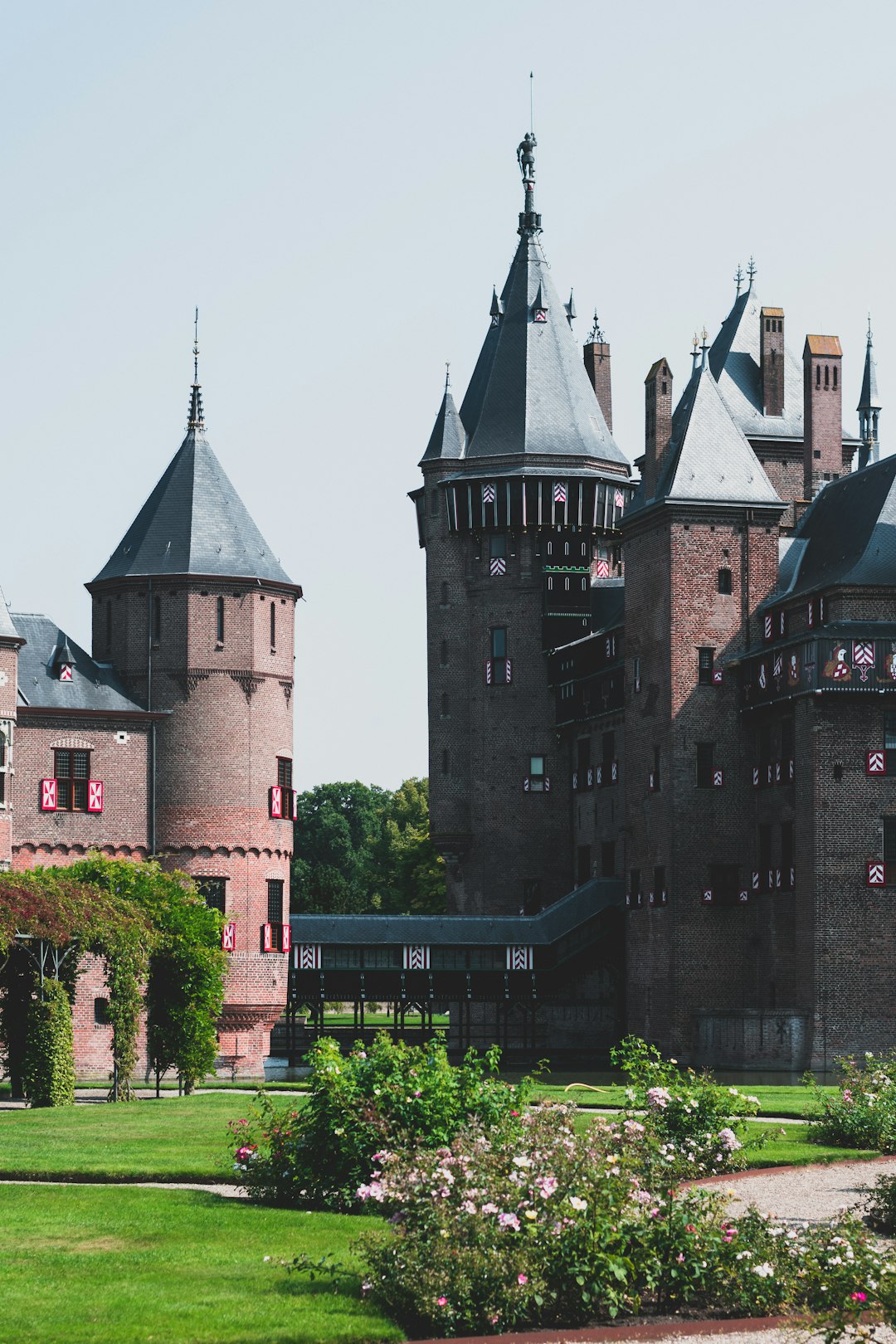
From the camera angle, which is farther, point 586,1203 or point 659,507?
point 659,507

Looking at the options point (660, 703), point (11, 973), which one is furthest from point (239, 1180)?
point (660, 703)

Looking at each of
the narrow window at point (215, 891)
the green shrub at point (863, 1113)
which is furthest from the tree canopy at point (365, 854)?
the green shrub at point (863, 1113)

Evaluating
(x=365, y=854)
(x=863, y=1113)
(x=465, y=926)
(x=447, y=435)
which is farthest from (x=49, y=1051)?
(x=365, y=854)

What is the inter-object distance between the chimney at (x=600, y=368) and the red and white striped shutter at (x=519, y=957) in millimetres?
22173

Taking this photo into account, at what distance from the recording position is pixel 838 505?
204ft

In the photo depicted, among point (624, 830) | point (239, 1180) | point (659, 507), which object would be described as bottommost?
point (239, 1180)

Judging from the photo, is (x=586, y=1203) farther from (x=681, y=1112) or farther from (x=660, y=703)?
(x=660, y=703)

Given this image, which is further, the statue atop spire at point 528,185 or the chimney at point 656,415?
the statue atop spire at point 528,185

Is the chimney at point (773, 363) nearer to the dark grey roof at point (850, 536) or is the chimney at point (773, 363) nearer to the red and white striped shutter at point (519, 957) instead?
the dark grey roof at point (850, 536)

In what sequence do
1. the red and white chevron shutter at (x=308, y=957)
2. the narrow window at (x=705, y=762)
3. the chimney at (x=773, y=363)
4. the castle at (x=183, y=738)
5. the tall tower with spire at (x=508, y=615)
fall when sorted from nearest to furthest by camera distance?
1. the castle at (x=183, y=738)
2. the narrow window at (x=705, y=762)
3. the red and white chevron shutter at (x=308, y=957)
4. the tall tower with spire at (x=508, y=615)
5. the chimney at (x=773, y=363)

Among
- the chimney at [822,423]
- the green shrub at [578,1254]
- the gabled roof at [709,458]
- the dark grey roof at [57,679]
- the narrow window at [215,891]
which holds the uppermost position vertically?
the chimney at [822,423]

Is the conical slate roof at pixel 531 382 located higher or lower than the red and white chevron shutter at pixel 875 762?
higher

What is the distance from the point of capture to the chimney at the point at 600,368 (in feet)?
257

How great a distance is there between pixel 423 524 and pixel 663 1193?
5805 cm
